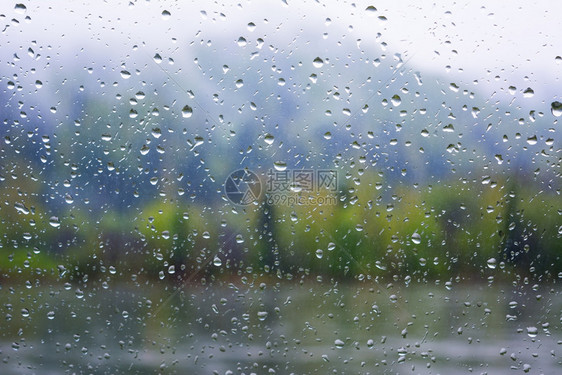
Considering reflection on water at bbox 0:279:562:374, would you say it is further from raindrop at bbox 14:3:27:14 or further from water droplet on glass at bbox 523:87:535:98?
raindrop at bbox 14:3:27:14

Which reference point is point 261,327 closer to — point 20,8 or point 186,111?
point 186,111

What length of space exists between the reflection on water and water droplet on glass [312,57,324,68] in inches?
16.1

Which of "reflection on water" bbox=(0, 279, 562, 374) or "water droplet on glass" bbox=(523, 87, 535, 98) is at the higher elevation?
"water droplet on glass" bbox=(523, 87, 535, 98)

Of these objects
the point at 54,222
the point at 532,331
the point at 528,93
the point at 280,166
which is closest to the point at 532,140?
the point at 528,93

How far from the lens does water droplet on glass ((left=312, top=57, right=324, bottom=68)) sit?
841 mm

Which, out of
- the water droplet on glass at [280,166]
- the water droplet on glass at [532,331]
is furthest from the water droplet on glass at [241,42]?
the water droplet on glass at [532,331]

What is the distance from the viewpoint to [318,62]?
842mm

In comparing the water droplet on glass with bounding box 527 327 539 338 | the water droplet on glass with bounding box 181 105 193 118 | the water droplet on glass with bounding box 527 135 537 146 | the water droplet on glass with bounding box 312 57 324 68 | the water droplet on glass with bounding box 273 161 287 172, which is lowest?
the water droplet on glass with bounding box 527 327 539 338

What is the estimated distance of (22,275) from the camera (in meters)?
0.85

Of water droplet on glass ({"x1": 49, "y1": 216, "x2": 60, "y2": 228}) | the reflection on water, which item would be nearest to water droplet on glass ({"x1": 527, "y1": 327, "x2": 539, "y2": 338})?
the reflection on water

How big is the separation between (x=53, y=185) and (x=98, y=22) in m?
0.32

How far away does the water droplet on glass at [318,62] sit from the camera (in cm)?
84

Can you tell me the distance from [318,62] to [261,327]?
514mm

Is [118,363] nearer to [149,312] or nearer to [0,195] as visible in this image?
[149,312]
